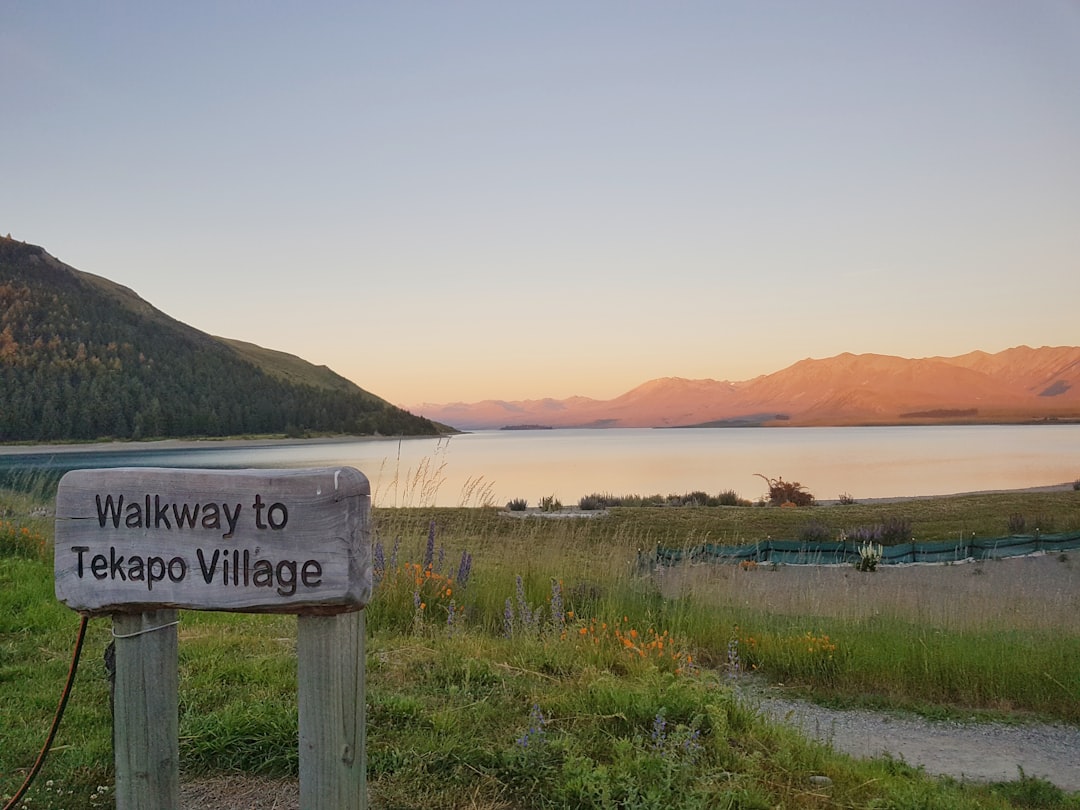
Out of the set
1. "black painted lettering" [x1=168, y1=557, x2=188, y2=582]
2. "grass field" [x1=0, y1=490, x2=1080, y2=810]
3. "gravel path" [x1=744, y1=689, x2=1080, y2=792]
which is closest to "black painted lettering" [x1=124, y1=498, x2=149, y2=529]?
"black painted lettering" [x1=168, y1=557, x2=188, y2=582]

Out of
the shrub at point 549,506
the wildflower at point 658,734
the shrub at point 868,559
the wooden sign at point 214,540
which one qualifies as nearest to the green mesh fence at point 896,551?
the shrub at point 868,559

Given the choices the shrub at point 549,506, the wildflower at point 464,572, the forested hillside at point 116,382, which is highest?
the forested hillside at point 116,382

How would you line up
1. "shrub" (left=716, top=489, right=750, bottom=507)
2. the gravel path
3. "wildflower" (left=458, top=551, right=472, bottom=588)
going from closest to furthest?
the gravel path → "wildflower" (left=458, top=551, right=472, bottom=588) → "shrub" (left=716, top=489, right=750, bottom=507)

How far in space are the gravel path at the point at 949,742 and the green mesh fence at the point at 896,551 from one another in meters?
7.68

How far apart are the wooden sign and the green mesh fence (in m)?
11.9

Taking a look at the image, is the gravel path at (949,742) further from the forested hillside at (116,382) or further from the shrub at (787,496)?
the forested hillside at (116,382)

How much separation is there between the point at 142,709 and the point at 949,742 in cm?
516

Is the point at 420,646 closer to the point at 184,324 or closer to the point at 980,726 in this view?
the point at 980,726

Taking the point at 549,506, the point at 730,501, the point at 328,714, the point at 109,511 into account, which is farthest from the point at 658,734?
the point at 730,501

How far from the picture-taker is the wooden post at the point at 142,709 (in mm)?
2486

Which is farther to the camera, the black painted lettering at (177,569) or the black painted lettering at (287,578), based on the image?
the black painted lettering at (177,569)

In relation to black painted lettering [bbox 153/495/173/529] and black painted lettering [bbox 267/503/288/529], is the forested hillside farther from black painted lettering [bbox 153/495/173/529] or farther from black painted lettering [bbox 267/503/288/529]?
black painted lettering [bbox 267/503/288/529]

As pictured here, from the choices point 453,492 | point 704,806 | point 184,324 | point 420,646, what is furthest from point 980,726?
point 184,324

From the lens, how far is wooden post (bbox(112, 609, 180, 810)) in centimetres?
249
